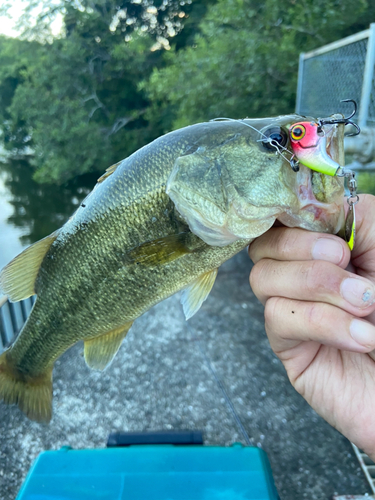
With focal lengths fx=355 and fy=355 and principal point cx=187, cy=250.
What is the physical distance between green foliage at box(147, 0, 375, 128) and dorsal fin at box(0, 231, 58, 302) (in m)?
5.99

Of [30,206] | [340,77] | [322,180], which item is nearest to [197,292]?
[322,180]

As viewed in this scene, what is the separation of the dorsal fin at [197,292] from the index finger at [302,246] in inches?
8.6

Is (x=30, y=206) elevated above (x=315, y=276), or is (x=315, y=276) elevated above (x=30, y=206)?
(x=315, y=276)

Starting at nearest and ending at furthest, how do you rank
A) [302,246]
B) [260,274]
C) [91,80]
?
[302,246] → [260,274] → [91,80]

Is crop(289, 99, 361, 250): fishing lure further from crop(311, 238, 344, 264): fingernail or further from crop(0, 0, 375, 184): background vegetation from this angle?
crop(0, 0, 375, 184): background vegetation

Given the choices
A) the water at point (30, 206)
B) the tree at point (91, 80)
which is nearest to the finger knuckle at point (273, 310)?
the water at point (30, 206)

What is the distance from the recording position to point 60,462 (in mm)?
1643

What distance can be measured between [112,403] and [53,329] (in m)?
1.48

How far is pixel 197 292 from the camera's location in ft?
4.44

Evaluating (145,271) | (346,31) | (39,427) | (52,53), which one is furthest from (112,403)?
(52,53)

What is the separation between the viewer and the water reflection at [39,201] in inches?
466

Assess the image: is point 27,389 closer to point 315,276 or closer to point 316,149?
point 315,276

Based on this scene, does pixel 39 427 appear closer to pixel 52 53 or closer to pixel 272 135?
pixel 272 135

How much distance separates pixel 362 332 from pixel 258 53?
22.0 feet
